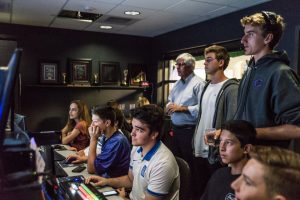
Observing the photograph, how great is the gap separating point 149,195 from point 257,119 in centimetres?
70

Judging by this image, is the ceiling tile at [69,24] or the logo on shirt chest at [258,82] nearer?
the logo on shirt chest at [258,82]

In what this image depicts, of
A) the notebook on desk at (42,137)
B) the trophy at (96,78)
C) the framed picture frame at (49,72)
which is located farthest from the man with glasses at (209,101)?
the framed picture frame at (49,72)

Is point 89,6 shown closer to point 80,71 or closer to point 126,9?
point 126,9

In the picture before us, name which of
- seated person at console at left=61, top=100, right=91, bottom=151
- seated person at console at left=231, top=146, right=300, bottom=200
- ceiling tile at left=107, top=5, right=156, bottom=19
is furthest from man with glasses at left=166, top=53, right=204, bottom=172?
seated person at console at left=231, top=146, right=300, bottom=200

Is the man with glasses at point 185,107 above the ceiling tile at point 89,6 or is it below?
below

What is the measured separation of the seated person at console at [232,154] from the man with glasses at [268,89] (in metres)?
0.06

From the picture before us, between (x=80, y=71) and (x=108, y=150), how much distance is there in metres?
3.15

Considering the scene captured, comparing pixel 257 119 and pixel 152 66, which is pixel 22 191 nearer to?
pixel 257 119

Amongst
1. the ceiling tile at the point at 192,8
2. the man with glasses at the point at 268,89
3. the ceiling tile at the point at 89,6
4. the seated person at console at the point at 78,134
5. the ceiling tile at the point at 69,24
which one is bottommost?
the seated person at console at the point at 78,134

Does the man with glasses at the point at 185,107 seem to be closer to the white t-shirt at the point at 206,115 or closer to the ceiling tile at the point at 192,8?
the white t-shirt at the point at 206,115

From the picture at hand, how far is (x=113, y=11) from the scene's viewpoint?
11.9 ft

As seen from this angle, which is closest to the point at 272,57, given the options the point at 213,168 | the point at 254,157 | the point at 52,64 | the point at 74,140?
the point at 254,157

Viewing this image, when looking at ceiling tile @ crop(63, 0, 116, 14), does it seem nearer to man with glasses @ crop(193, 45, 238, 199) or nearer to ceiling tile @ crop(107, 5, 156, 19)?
ceiling tile @ crop(107, 5, 156, 19)

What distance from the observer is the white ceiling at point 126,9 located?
3219 millimetres
